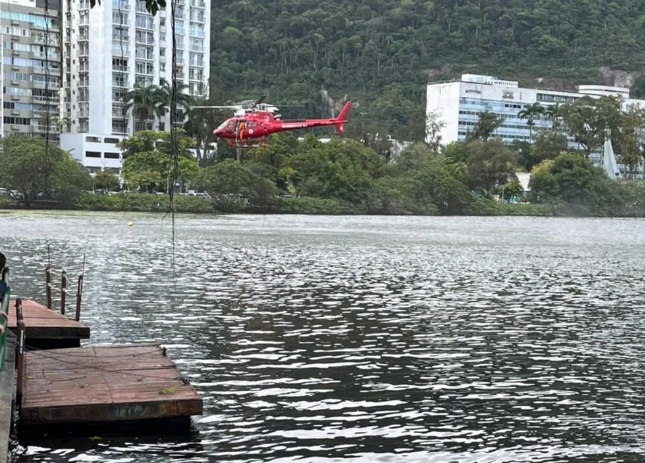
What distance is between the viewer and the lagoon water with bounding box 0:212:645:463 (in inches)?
558

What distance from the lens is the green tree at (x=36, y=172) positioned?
101938 mm

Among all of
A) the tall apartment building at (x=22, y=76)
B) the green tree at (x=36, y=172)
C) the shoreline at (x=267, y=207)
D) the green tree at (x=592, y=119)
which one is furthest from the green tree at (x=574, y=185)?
the tall apartment building at (x=22, y=76)

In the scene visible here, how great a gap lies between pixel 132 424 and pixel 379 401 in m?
4.78

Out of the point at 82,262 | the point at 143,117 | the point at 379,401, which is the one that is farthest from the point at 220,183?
the point at 379,401

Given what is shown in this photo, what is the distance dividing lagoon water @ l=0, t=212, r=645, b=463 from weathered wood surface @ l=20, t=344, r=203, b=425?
1.46ft

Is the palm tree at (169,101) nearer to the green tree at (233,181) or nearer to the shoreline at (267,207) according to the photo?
the green tree at (233,181)

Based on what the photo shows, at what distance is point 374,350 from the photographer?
22.5 meters

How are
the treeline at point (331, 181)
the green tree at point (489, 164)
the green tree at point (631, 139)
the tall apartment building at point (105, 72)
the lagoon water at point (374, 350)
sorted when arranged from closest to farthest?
the lagoon water at point (374, 350)
the treeline at point (331, 181)
the tall apartment building at point (105, 72)
the green tree at point (489, 164)
the green tree at point (631, 139)

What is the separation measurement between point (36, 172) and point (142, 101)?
3887cm

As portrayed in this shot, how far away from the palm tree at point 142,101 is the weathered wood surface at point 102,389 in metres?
126

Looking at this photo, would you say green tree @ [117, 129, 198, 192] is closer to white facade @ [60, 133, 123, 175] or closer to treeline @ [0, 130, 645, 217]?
treeline @ [0, 130, 645, 217]

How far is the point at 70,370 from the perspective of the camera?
52.1ft

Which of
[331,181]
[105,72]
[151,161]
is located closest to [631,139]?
[331,181]

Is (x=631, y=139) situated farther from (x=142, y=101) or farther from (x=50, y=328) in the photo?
(x=50, y=328)
